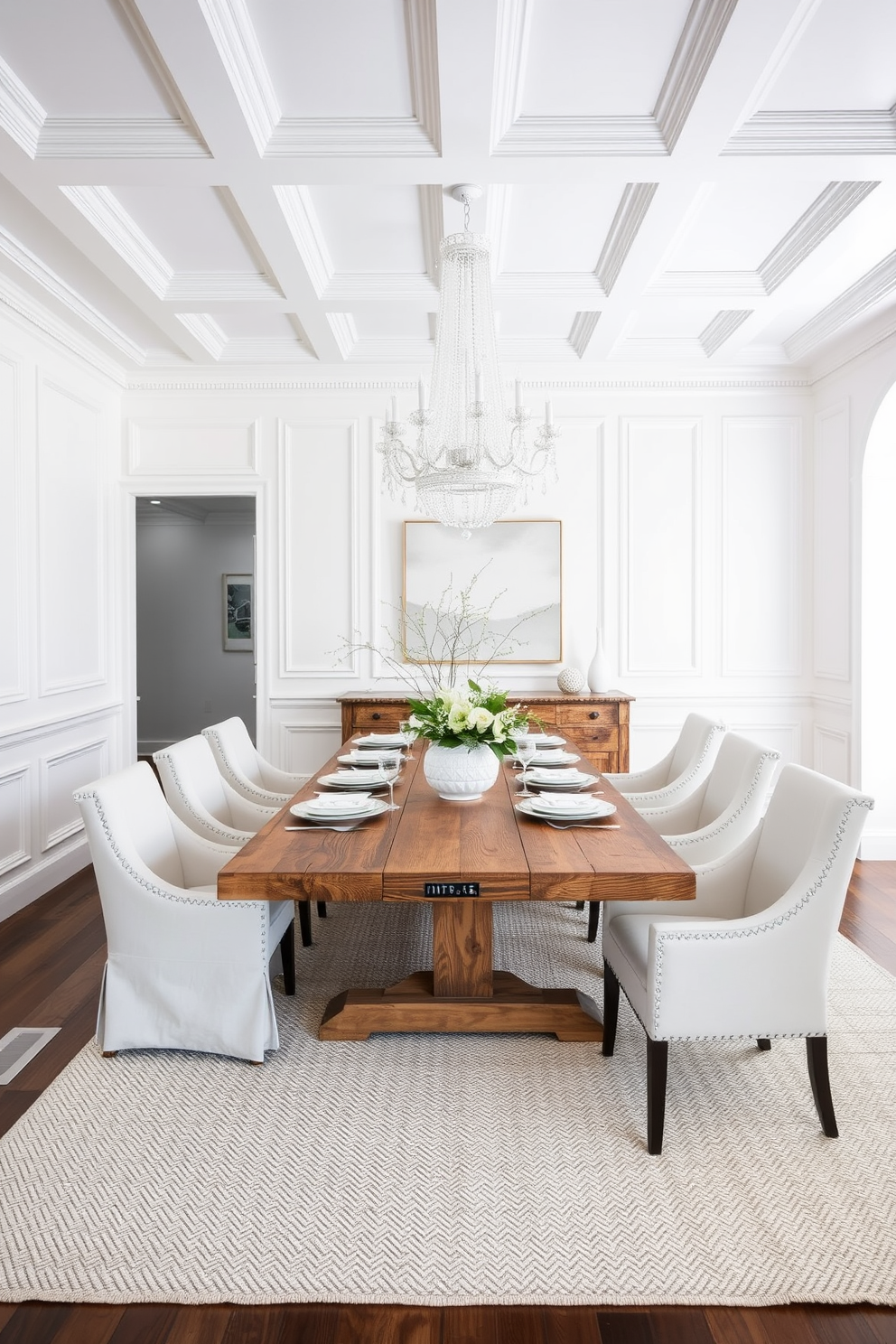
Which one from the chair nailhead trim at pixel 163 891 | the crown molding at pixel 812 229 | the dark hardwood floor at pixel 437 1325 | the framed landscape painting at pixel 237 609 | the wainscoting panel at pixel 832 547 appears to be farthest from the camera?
the framed landscape painting at pixel 237 609

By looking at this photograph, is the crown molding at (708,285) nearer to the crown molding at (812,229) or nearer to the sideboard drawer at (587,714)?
the crown molding at (812,229)

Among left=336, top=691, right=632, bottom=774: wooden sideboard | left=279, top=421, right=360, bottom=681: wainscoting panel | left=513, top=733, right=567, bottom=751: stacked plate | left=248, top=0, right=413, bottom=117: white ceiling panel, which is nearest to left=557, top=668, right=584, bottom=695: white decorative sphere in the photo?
left=336, top=691, right=632, bottom=774: wooden sideboard

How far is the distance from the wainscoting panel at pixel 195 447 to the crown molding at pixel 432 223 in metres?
1.85

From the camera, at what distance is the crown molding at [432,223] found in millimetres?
3158

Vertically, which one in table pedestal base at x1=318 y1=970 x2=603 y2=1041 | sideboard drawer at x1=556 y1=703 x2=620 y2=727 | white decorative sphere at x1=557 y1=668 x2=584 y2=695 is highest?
white decorative sphere at x1=557 y1=668 x2=584 y2=695

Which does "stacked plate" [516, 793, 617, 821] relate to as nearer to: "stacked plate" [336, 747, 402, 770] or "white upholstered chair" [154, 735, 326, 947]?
"stacked plate" [336, 747, 402, 770]

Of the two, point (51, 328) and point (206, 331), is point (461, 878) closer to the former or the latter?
point (51, 328)

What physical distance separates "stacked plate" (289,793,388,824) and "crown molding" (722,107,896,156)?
241 cm

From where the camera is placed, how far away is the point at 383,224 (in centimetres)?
346

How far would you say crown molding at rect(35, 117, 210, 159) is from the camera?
269 centimetres

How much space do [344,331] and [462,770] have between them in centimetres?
298

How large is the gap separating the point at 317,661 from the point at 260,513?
3.24 ft

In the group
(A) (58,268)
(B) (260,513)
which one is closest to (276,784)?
(B) (260,513)

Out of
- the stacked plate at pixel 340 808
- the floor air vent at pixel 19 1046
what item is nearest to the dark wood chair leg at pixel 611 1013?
the stacked plate at pixel 340 808
